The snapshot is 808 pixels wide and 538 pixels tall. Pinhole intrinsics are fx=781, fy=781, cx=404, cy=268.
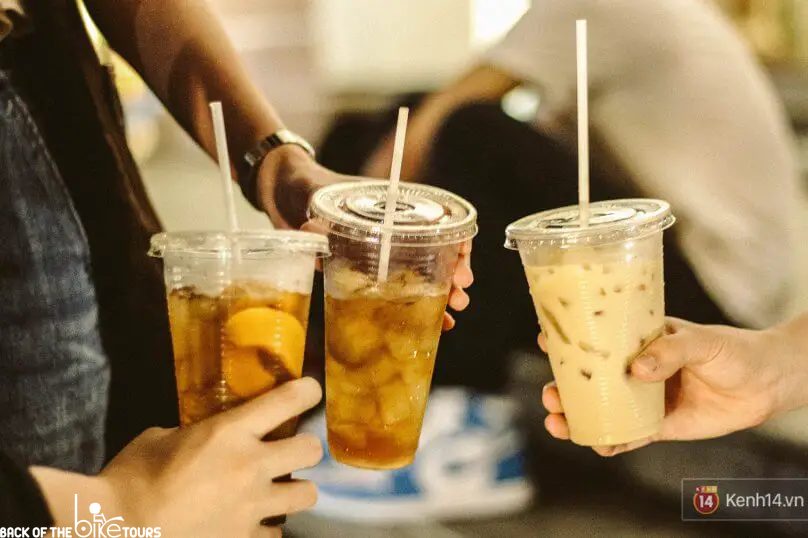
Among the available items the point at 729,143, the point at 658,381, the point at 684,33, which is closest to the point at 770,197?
the point at 729,143

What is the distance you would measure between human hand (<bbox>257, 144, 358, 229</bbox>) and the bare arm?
19 cm

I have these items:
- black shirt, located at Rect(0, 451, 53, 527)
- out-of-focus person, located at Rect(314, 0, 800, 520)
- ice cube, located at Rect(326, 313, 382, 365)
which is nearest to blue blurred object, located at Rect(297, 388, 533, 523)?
out-of-focus person, located at Rect(314, 0, 800, 520)

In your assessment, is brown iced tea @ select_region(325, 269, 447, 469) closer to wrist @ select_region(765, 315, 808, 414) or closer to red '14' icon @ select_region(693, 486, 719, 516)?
wrist @ select_region(765, 315, 808, 414)

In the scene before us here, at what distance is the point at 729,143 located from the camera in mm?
1461

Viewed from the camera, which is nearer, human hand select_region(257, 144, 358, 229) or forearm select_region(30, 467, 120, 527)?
forearm select_region(30, 467, 120, 527)

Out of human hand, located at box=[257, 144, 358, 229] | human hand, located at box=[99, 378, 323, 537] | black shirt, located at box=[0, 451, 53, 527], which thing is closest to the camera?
black shirt, located at box=[0, 451, 53, 527]

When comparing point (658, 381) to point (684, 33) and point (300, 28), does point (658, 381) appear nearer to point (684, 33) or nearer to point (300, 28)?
point (684, 33)

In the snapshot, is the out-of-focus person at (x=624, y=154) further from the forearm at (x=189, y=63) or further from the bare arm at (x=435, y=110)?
the forearm at (x=189, y=63)

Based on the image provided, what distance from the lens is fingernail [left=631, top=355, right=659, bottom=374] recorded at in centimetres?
99

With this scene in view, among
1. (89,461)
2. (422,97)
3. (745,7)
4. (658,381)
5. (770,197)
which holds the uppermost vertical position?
(745,7)

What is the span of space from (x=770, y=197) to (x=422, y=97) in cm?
69

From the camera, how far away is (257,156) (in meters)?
1.24

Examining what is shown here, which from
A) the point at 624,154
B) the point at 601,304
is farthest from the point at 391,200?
the point at 624,154

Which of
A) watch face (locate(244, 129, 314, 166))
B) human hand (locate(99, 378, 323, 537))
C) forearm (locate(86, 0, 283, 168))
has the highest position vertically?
forearm (locate(86, 0, 283, 168))
